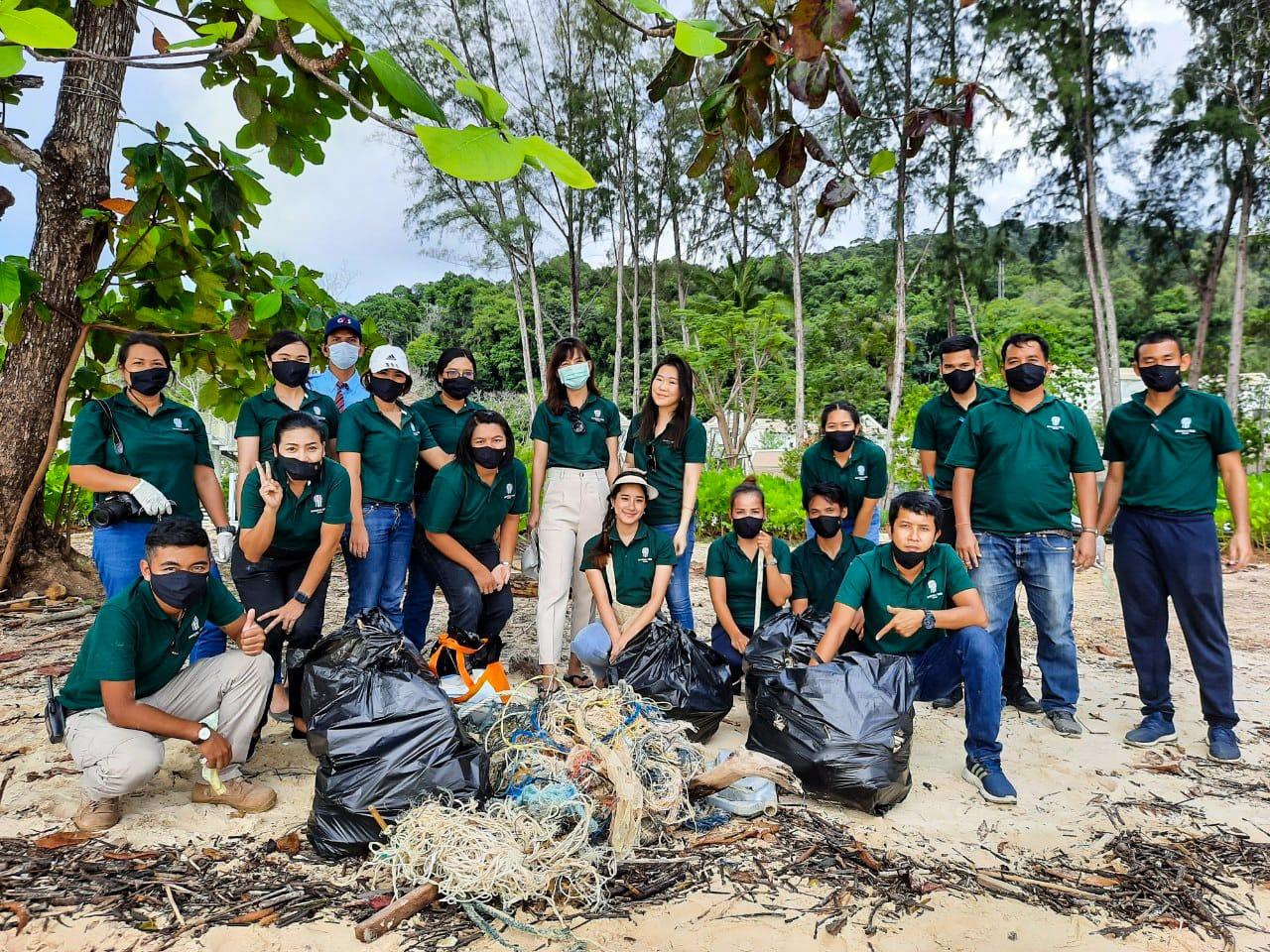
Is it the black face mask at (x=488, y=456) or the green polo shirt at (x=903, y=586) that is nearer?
the green polo shirt at (x=903, y=586)

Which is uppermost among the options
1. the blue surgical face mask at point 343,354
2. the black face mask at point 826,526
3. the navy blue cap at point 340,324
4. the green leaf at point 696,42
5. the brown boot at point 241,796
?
the navy blue cap at point 340,324

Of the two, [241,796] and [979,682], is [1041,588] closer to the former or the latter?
[979,682]

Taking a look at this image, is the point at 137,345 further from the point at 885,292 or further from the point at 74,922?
the point at 885,292

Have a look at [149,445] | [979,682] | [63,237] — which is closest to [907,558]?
[979,682]

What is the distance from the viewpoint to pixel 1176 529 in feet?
11.0

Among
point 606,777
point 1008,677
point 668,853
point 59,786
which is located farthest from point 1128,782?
point 59,786

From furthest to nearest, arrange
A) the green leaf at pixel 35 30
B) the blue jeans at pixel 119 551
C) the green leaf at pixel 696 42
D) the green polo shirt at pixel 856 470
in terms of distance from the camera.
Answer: the green polo shirt at pixel 856 470
the blue jeans at pixel 119 551
the green leaf at pixel 696 42
the green leaf at pixel 35 30

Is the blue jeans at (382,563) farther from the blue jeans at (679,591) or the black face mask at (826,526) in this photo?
the black face mask at (826,526)

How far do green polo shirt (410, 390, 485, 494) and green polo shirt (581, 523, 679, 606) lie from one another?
0.88 m

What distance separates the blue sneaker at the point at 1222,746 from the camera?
129 inches

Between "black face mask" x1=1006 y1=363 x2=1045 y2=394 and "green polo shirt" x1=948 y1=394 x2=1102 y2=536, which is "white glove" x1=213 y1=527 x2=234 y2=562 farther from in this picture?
"black face mask" x1=1006 y1=363 x2=1045 y2=394

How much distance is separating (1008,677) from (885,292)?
18.1 metres

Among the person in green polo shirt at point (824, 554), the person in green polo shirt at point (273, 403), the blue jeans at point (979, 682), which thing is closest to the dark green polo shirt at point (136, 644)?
the person in green polo shirt at point (273, 403)

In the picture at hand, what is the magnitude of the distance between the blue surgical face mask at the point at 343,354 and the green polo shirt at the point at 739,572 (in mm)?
2046
